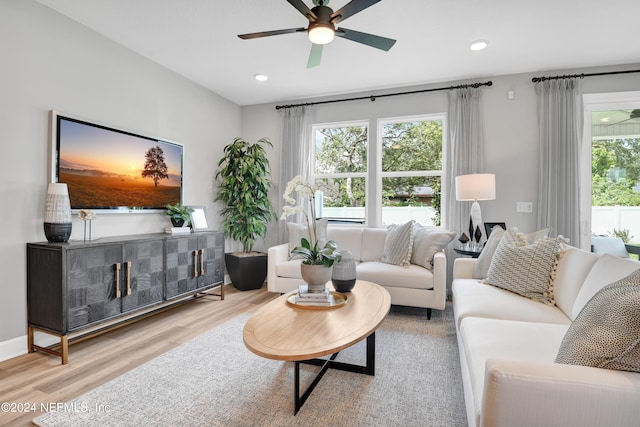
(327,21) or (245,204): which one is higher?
(327,21)

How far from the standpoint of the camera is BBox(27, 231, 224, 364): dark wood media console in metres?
2.17

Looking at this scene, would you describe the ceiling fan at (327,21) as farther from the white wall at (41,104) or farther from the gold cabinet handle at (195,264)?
the gold cabinet handle at (195,264)

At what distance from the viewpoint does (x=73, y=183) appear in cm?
260

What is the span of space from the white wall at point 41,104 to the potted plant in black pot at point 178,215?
0.16m

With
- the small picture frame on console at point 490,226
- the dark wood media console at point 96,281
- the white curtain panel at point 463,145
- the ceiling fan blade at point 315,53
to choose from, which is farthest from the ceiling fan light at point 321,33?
the small picture frame on console at point 490,226

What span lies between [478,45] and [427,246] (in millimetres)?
1991

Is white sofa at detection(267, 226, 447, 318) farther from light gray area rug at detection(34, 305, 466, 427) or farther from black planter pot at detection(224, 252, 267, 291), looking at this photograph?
light gray area rug at detection(34, 305, 466, 427)

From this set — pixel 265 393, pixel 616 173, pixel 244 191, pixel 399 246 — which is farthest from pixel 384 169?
pixel 265 393

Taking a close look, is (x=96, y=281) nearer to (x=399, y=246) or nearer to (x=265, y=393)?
(x=265, y=393)

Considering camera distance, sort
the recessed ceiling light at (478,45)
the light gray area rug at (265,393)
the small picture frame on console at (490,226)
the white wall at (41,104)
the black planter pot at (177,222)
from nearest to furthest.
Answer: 1. the light gray area rug at (265,393)
2. the white wall at (41,104)
3. the recessed ceiling light at (478,45)
4. the black planter pot at (177,222)
5. the small picture frame on console at (490,226)

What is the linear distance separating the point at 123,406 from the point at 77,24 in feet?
9.70

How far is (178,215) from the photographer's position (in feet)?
11.2

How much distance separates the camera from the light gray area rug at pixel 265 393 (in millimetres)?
1577

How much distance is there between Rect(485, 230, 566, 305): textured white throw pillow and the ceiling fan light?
79.3 inches
